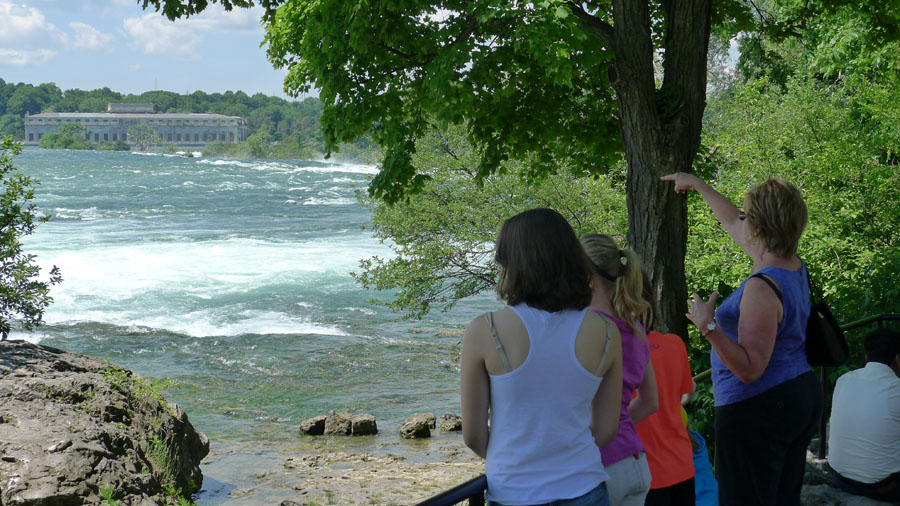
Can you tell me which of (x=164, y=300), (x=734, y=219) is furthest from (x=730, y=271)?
(x=164, y=300)

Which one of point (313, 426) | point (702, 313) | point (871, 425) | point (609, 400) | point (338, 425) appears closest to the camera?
point (609, 400)

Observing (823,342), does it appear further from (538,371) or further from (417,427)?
(417,427)

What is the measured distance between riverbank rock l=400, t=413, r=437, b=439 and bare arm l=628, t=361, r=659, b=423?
11.0m

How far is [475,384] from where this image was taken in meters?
2.33

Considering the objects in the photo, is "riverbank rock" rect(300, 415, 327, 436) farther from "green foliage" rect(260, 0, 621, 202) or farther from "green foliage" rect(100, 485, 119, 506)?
"green foliage" rect(100, 485, 119, 506)

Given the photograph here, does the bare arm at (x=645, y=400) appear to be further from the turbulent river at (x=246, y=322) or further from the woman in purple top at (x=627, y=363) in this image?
the turbulent river at (x=246, y=322)

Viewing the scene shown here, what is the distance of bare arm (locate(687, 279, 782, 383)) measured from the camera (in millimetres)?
3215

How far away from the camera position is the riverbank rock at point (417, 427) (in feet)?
44.9

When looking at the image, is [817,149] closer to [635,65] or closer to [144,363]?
[635,65]

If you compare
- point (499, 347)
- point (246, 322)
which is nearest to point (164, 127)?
point (246, 322)

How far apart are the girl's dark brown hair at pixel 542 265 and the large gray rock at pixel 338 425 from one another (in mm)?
12026

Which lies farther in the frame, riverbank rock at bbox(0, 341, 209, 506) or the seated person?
riverbank rock at bbox(0, 341, 209, 506)

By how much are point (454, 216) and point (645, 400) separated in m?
14.0

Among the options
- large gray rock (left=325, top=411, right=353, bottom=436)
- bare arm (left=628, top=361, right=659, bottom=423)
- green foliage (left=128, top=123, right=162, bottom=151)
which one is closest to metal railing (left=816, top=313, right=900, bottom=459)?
bare arm (left=628, top=361, right=659, bottom=423)
